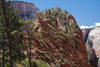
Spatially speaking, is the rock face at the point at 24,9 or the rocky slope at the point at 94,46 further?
the rock face at the point at 24,9

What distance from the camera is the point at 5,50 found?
1194 centimetres

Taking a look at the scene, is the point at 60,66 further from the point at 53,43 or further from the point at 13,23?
the point at 13,23

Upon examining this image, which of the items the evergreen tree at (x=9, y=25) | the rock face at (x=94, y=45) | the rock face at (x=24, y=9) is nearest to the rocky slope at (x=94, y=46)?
the rock face at (x=94, y=45)

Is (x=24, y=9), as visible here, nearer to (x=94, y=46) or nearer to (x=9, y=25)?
(x=94, y=46)

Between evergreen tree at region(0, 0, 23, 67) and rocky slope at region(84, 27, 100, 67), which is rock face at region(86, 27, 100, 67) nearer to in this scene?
rocky slope at region(84, 27, 100, 67)

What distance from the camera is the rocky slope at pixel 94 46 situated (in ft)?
255

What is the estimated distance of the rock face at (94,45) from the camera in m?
78.1

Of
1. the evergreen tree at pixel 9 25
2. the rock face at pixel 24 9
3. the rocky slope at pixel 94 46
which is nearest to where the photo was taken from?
the evergreen tree at pixel 9 25

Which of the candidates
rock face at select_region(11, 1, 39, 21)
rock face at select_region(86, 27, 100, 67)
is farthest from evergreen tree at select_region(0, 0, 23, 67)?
rock face at select_region(11, 1, 39, 21)

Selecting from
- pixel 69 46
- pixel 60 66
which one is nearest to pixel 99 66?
pixel 69 46

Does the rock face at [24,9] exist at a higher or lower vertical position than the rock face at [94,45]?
higher

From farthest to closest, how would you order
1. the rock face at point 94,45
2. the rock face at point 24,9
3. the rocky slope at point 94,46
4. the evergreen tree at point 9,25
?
the rock face at point 24,9, the rock face at point 94,45, the rocky slope at point 94,46, the evergreen tree at point 9,25

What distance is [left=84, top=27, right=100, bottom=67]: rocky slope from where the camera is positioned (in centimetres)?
7766

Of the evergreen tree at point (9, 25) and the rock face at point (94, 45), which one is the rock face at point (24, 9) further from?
the evergreen tree at point (9, 25)
